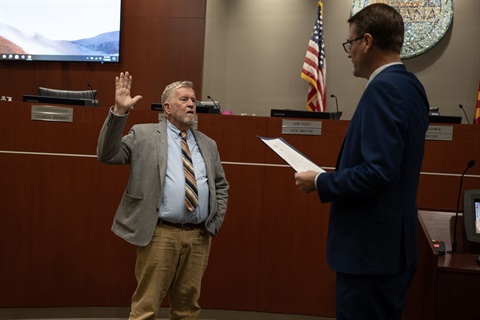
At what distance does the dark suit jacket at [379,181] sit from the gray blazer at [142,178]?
1168 mm

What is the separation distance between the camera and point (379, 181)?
1.58m

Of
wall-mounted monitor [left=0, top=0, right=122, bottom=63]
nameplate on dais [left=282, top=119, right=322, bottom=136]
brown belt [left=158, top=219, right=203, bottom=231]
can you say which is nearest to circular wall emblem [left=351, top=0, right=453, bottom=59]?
nameplate on dais [left=282, top=119, right=322, bottom=136]

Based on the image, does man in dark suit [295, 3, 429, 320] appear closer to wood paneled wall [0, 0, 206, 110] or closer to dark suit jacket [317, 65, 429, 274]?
dark suit jacket [317, 65, 429, 274]

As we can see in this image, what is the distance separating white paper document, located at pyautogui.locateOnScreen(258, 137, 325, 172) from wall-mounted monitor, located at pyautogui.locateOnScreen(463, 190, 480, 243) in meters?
1.33

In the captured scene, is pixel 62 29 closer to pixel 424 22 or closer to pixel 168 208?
pixel 424 22

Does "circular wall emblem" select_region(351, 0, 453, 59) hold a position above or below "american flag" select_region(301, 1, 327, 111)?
above

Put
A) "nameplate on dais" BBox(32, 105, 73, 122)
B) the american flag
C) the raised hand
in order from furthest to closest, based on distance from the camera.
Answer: the american flag < "nameplate on dais" BBox(32, 105, 73, 122) < the raised hand

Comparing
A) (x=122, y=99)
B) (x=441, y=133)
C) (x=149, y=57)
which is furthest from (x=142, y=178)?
(x=149, y=57)

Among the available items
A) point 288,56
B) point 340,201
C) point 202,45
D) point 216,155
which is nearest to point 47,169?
point 216,155

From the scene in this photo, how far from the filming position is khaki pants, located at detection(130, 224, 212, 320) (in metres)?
2.69

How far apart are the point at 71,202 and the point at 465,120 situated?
4563mm

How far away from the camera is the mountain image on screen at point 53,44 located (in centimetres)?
651

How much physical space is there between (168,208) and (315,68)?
13.0ft

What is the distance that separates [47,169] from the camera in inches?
142
